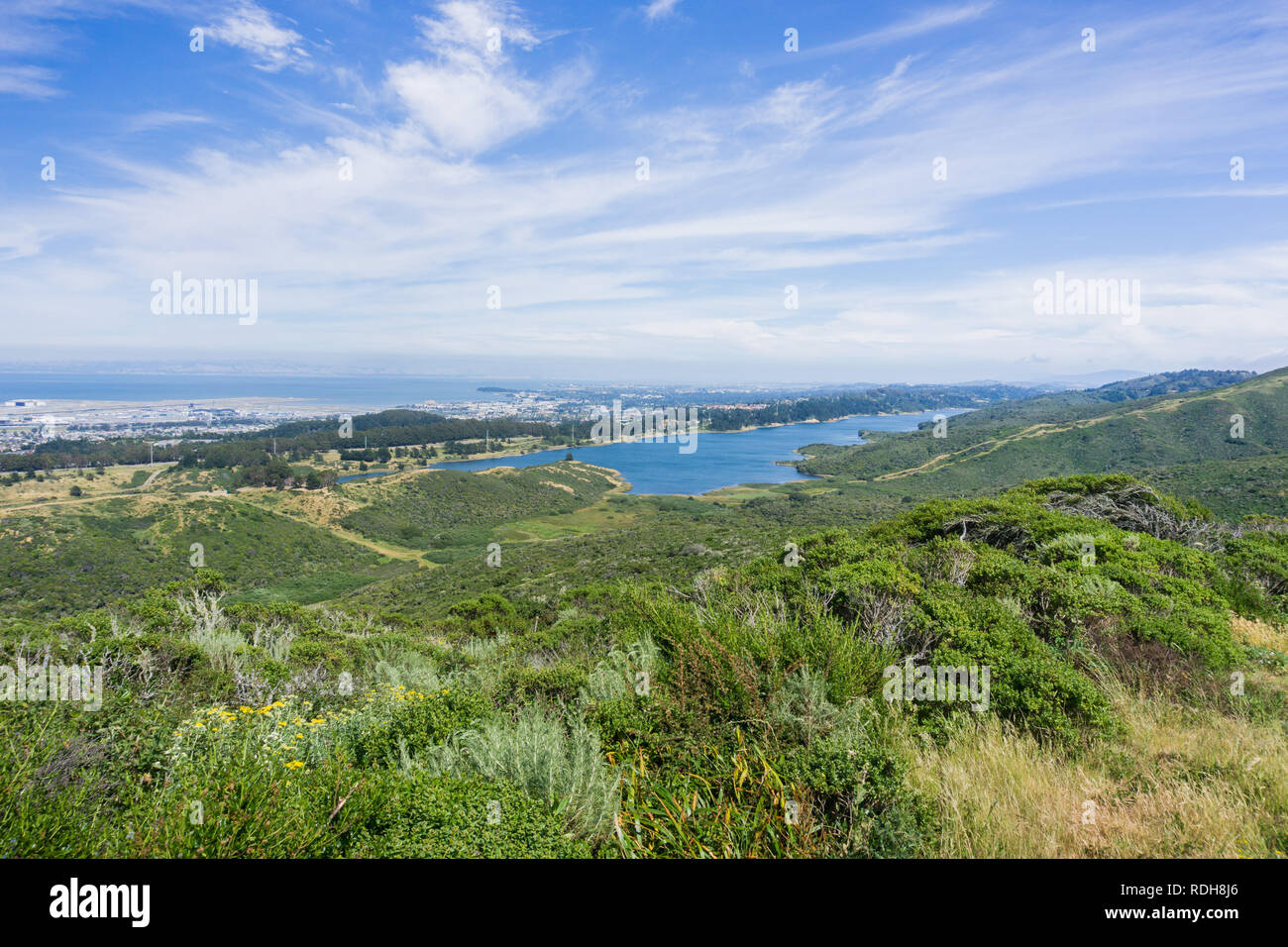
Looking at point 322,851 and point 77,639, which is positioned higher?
point 322,851

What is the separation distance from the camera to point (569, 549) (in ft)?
128

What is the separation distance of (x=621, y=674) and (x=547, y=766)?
76.5 inches

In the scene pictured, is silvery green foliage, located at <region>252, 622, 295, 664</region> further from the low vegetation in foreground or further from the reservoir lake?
the reservoir lake

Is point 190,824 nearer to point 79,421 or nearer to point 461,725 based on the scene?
point 461,725

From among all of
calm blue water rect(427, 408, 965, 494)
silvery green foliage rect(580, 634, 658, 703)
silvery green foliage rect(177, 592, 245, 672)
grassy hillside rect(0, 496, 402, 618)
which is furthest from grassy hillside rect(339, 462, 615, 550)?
silvery green foliage rect(580, 634, 658, 703)

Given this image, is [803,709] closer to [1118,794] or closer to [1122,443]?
[1118,794]

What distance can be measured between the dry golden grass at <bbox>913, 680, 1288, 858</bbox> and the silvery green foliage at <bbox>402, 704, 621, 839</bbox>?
1646 millimetres

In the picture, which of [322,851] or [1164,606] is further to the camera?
[1164,606]

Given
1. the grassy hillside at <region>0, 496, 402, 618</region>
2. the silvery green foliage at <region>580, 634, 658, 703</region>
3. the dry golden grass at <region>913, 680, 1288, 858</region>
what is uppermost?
the dry golden grass at <region>913, 680, 1288, 858</region>

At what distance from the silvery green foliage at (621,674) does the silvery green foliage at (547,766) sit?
2.16 feet

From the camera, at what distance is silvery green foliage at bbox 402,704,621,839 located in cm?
285
